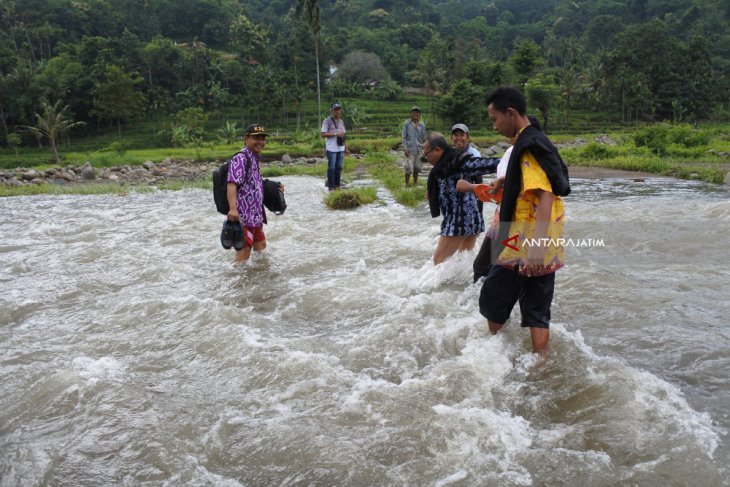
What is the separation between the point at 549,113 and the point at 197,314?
158 feet

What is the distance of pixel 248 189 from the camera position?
5910 millimetres

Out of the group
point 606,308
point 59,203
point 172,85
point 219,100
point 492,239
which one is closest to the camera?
point 492,239

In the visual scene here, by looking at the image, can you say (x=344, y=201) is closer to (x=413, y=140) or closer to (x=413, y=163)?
(x=413, y=140)

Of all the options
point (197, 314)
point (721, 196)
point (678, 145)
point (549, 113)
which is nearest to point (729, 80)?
point (549, 113)

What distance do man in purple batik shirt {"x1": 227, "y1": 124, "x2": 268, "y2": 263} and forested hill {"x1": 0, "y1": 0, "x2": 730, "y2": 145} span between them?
28070mm

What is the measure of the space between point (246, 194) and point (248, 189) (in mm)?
59

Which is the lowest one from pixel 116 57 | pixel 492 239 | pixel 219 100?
pixel 492 239

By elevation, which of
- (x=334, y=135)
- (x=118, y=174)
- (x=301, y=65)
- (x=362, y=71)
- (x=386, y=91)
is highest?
(x=301, y=65)

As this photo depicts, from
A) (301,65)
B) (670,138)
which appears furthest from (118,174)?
(301,65)

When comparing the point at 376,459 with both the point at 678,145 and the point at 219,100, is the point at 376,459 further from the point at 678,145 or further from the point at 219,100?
the point at 219,100

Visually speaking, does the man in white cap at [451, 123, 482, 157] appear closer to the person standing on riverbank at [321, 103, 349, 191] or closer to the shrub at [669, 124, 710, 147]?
the person standing on riverbank at [321, 103, 349, 191]

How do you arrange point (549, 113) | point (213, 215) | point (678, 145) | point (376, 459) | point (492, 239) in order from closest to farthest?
point (376, 459) < point (492, 239) < point (213, 215) < point (678, 145) < point (549, 113)

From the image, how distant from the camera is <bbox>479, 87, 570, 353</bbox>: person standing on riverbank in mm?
3066

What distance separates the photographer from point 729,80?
190 ft
